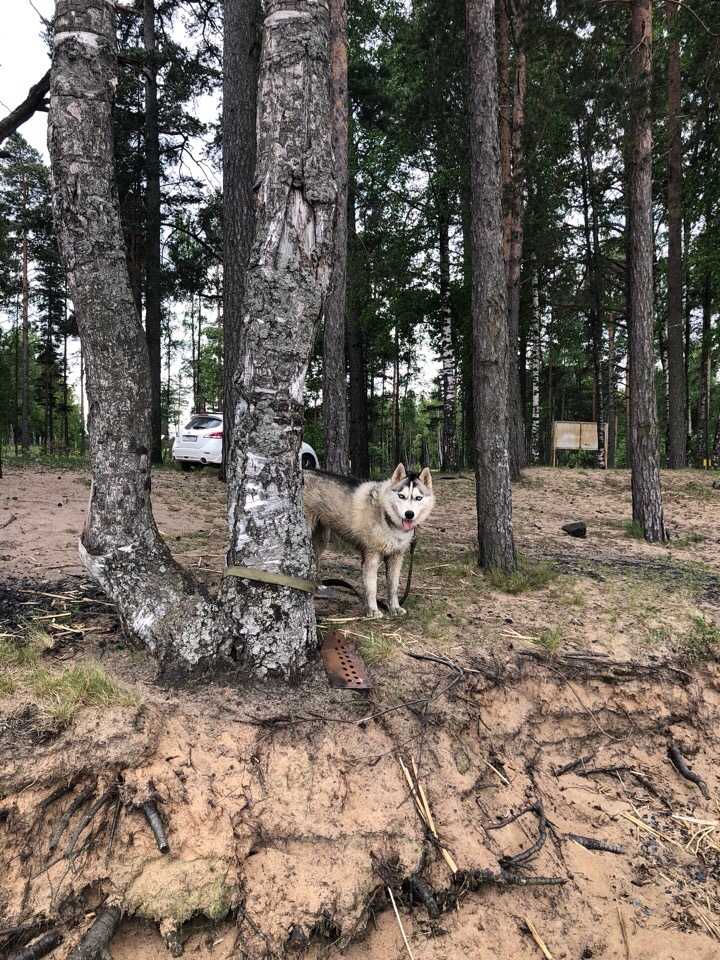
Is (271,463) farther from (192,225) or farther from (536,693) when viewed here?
(192,225)

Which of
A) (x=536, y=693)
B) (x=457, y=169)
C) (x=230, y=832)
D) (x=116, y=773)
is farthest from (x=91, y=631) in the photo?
(x=457, y=169)

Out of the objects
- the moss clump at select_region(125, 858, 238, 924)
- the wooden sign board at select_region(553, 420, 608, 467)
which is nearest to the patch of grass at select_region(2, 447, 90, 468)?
the moss clump at select_region(125, 858, 238, 924)

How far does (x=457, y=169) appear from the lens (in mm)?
15141

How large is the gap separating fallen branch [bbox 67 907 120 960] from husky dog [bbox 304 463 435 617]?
278 centimetres

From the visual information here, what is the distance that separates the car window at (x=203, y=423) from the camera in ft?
49.3

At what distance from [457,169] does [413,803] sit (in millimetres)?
16041

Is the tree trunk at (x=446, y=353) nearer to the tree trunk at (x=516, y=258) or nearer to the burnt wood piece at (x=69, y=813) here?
the tree trunk at (x=516, y=258)

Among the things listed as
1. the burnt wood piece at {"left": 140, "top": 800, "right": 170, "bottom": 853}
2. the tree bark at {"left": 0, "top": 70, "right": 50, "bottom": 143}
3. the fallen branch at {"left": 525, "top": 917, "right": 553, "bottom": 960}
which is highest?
the tree bark at {"left": 0, "top": 70, "right": 50, "bottom": 143}

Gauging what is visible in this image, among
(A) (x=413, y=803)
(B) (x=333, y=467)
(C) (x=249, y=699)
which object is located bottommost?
(A) (x=413, y=803)

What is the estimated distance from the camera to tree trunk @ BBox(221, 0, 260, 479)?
856 centimetres

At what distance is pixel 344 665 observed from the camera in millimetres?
3865

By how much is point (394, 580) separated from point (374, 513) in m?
0.67

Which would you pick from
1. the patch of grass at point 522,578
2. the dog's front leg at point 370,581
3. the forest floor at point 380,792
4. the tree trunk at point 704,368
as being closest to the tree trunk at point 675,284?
the tree trunk at point 704,368

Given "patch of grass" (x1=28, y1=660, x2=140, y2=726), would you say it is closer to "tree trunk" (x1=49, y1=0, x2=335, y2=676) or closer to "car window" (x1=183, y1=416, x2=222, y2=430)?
"tree trunk" (x1=49, y1=0, x2=335, y2=676)
